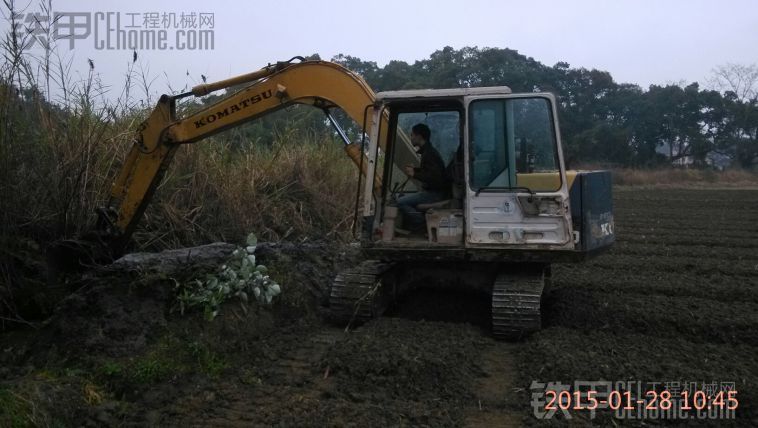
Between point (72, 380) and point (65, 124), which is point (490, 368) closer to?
point (72, 380)

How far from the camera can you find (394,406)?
4.86 metres

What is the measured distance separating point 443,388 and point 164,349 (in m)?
2.15

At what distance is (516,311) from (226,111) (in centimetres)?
346

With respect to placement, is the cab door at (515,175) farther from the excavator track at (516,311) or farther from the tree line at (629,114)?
the tree line at (629,114)

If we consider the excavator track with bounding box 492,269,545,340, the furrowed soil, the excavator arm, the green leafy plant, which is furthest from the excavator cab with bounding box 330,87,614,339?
the green leafy plant

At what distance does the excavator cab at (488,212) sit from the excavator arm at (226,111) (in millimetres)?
505

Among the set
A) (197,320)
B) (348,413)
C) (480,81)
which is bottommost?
(348,413)

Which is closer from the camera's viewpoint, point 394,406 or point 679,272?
point 394,406

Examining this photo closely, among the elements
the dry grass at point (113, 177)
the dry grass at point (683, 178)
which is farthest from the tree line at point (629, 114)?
the dry grass at point (113, 177)

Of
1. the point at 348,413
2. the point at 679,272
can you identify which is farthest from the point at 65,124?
the point at 679,272

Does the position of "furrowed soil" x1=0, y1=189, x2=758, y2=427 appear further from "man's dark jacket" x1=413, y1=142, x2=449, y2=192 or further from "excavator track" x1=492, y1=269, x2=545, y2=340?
"man's dark jacket" x1=413, y1=142, x2=449, y2=192

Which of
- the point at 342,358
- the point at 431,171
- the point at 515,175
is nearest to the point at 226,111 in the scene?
the point at 431,171

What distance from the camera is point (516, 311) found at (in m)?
6.55

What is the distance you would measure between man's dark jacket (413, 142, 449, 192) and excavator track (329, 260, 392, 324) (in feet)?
3.27
